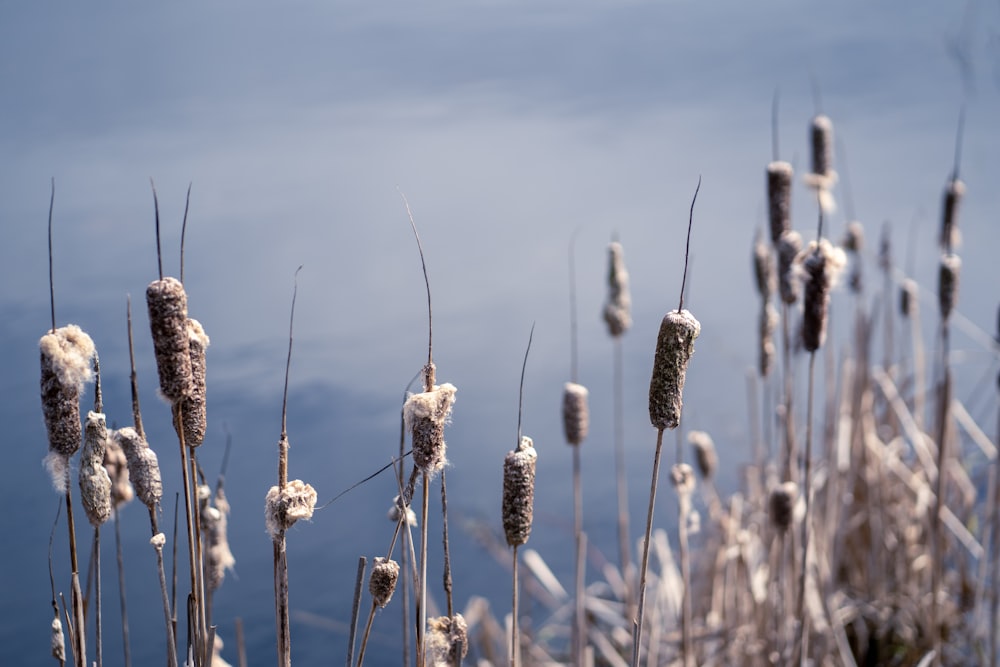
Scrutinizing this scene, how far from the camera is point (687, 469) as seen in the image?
1.39 m

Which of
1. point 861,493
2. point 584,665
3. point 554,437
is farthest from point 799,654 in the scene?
point 554,437

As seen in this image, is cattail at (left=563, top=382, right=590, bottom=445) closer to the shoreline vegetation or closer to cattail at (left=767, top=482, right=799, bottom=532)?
the shoreline vegetation

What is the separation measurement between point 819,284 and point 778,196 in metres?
0.28

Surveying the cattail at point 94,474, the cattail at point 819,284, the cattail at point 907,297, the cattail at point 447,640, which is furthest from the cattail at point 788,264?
the cattail at point 907,297

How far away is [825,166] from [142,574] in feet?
5.95

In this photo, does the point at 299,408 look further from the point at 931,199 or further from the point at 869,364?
the point at 931,199

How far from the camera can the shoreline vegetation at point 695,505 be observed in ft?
2.61

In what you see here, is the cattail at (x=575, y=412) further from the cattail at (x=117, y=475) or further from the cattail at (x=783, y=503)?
the cattail at (x=117, y=475)

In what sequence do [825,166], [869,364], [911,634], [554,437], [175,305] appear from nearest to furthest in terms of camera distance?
[175,305] < [825,166] < [911,634] < [869,364] < [554,437]

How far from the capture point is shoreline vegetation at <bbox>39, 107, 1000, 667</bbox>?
79 centimetres

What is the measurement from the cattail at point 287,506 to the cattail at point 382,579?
8 centimetres

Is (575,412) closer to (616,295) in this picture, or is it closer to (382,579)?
(616,295)

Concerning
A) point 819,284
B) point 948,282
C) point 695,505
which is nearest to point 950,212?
point 948,282

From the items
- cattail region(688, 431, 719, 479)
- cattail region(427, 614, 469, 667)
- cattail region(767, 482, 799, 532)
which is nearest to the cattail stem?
cattail region(427, 614, 469, 667)
